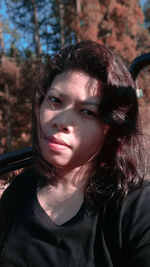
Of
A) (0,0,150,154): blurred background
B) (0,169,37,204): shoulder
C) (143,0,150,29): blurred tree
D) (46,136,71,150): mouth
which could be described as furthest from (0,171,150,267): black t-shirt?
(143,0,150,29): blurred tree

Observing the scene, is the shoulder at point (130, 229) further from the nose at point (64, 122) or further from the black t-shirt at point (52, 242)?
the nose at point (64, 122)

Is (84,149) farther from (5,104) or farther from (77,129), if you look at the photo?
(5,104)

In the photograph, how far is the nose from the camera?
0.78 m

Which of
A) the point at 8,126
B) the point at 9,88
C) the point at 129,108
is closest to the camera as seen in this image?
the point at 129,108

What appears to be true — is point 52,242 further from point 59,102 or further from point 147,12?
point 147,12

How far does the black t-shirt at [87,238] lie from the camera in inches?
28.3

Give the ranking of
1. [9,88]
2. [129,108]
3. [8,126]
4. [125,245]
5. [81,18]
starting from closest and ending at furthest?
[125,245] → [129,108] → [81,18] → [8,126] → [9,88]

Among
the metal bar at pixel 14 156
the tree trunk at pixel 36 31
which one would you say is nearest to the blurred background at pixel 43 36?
the tree trunk at pixel 36 31

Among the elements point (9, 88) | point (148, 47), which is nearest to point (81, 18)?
point (148, 47)

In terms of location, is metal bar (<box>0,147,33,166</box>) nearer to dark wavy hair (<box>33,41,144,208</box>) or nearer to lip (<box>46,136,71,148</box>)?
dark wavy hair (<box>33,41,144,208</box>)

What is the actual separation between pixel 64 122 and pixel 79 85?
126 millimetres

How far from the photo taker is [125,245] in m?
0.74

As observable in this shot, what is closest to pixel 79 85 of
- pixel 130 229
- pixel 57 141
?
pixel 57 141

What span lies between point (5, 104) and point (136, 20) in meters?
7.45
